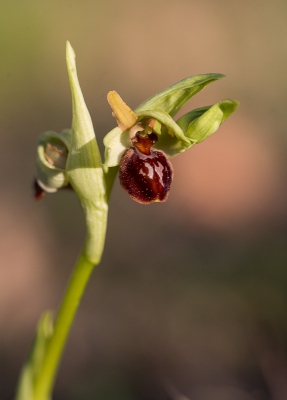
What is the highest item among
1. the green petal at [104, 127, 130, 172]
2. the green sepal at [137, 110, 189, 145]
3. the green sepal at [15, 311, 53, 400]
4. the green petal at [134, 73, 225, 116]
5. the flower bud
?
the green petal at [134, 73, 225, 116]

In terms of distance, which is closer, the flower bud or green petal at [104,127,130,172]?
green petal at [104,127,130,172]

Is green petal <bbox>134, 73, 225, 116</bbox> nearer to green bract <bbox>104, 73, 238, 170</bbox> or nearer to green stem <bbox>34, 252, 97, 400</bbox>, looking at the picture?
green bract <bbox>104, 73, 238, 170</bbox>

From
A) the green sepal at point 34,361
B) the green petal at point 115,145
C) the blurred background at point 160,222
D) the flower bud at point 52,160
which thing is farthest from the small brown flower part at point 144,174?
the blurred background at point 160,222

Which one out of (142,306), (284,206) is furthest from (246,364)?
(284,206)

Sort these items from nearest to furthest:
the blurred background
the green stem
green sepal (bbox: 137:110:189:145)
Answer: green sepal (bbox: 137:110:189:145) → the green stem → the blurred background

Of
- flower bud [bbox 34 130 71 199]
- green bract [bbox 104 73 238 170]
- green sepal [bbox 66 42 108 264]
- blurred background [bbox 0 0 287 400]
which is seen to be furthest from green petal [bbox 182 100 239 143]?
blurred background [bbox 0 0 287 400]
